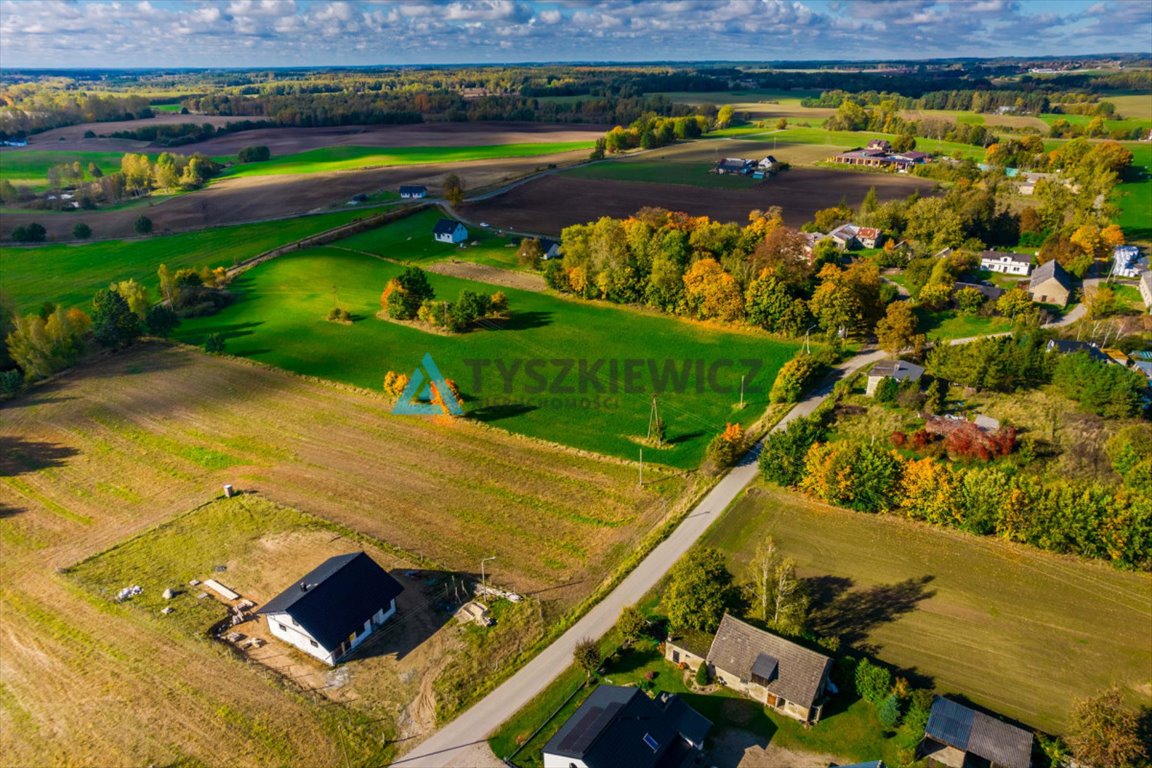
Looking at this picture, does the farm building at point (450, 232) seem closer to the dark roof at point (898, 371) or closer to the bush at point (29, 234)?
the dark roof at point (898, 371)

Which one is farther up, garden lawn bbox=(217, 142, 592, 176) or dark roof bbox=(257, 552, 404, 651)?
Result: garden lawn bbox=(217, 142, 592, 176)

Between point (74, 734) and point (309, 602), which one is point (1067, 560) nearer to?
point (309, 602)

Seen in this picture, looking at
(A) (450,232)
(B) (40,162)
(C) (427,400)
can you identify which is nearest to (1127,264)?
(C) (427,400)

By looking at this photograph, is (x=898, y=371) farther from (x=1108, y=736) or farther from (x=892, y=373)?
(x=1108, y=736)

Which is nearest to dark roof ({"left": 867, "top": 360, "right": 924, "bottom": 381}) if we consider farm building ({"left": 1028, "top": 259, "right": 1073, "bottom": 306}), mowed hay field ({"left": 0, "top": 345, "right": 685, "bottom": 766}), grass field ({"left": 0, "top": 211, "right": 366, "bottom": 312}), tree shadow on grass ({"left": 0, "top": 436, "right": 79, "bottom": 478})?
mowed hay field ({"left": 0, "top": 345, "right": 685, "bottom": 766})

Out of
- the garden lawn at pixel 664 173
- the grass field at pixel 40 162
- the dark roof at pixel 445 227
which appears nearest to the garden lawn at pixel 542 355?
the dark roof at pixel 445 227

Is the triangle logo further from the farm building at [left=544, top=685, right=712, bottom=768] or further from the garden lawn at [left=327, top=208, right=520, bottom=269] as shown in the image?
the garden lawn at [left=327, top=208, right=520, bottom=269]
